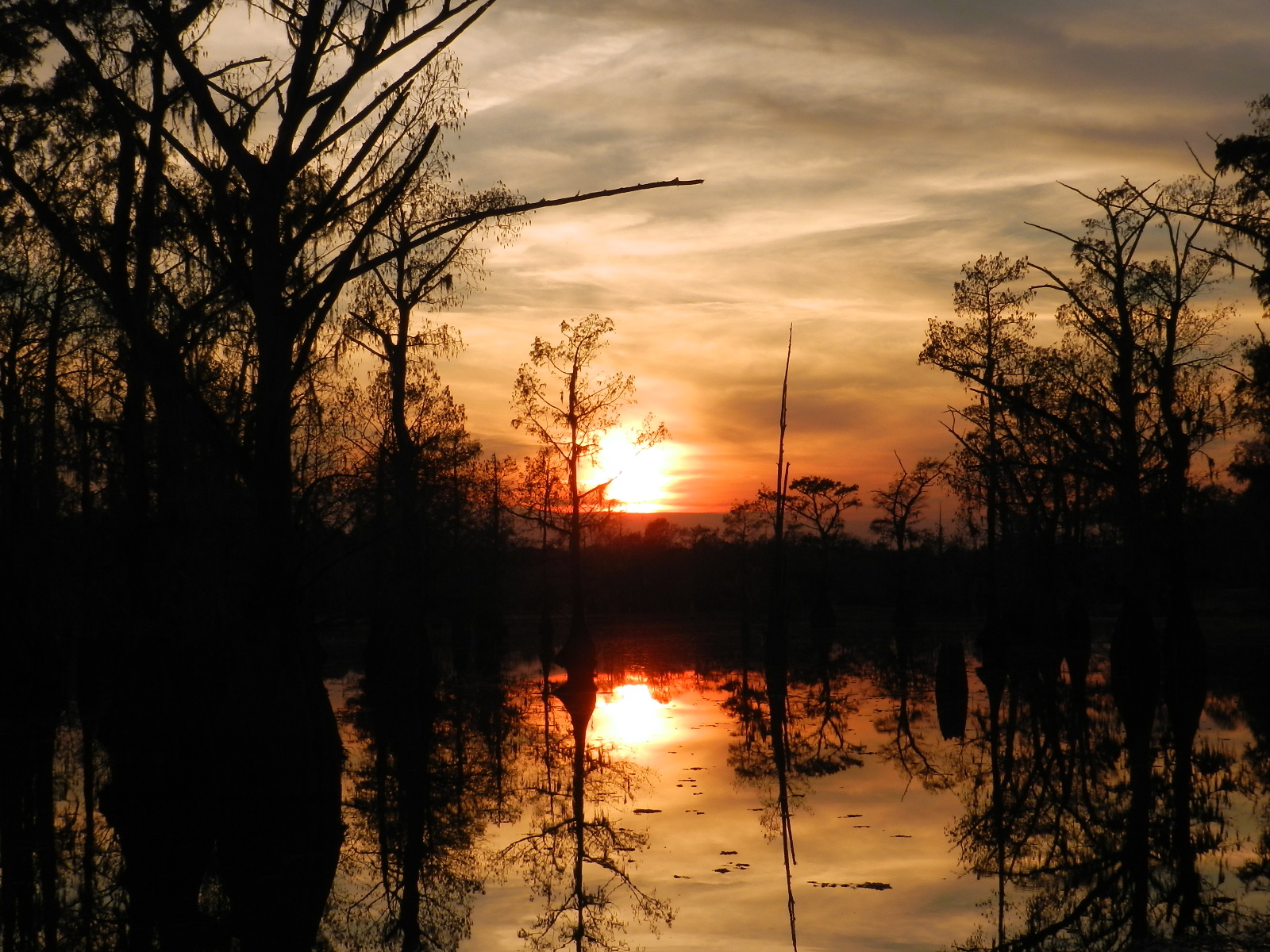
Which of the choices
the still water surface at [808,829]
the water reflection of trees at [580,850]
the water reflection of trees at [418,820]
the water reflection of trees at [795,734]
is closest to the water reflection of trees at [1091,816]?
the still water surface at [808,829]

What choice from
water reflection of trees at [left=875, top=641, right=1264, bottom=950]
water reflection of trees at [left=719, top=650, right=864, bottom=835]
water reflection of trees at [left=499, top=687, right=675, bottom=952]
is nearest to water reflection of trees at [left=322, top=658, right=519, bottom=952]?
water reflection of trees at [left=499, top=687, right=675, bottom=952]

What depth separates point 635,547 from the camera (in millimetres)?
97688

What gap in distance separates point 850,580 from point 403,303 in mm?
67645

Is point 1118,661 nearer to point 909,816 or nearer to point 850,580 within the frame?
point 909,816

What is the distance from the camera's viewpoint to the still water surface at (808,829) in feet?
24.6

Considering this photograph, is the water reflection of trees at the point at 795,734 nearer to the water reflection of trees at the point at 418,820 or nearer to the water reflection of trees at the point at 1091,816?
the water reflection of trees at the point at 1091,816

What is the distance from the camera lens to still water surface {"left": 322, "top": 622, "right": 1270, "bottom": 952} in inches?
296

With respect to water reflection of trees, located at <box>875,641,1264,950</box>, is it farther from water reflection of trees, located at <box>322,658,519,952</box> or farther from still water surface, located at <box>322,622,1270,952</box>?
water reflection of trees, located at <box>322,658,519,952</box>

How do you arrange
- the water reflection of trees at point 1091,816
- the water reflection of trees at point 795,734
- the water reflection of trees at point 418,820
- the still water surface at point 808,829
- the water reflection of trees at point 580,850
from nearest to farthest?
1. the water reflection of trees at point 1091,816
2. the still water surface at point 808,829
3. the water reflection of trees at point 580,850
4. the water reflection of trees at point 418,820
5. the water reflection of trees at point 795,734

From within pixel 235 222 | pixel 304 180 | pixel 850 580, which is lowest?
pixel 850 580

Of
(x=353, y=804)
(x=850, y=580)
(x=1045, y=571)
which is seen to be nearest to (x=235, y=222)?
(x=353, y=804)

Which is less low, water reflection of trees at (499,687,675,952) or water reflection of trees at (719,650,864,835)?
water reflection of trees at (499,687,675,952)

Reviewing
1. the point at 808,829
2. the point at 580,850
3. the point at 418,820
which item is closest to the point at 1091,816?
the point at 808,829

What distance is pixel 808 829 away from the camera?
1030 cm
